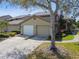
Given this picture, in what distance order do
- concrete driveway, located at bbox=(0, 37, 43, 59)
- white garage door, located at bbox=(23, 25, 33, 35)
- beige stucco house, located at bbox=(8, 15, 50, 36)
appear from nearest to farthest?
concrete driveway, located at bbox=(0, 37, 43, 59)
beige stucco house, located at bbox=(8, 15, 50, 36)
white garage door, located at bbox=(23, 25, 33, 35)

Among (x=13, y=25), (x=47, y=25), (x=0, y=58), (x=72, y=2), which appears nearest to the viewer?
(x=0, y=58)

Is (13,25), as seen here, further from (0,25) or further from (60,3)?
(60,3)

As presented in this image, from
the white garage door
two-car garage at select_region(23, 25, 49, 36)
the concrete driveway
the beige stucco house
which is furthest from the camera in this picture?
the white garage door

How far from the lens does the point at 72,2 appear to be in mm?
16422

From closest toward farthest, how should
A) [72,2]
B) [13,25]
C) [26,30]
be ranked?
[72,2] → [26,30] → [13,25]

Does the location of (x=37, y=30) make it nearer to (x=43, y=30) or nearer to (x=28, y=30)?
(x=43, y=30)

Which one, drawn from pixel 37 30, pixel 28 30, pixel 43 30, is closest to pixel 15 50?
pixel 43 30

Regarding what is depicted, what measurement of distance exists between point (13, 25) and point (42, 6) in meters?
23.1

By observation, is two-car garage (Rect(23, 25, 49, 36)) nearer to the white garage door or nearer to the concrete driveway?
the white garage door

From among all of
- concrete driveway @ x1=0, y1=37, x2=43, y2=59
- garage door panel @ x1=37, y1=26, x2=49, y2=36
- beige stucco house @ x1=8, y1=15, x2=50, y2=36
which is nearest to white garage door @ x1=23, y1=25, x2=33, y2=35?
beige stucco house @ x1=8, y1=15, x2=50, y2=36

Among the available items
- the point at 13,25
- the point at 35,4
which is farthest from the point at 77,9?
the point at 13,25

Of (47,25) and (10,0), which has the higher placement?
(10,0)

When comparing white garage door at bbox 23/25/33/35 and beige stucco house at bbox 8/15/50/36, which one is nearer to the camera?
beige stucco house at bbox 8/15/50/36

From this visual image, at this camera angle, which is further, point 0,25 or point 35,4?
point 0,25
